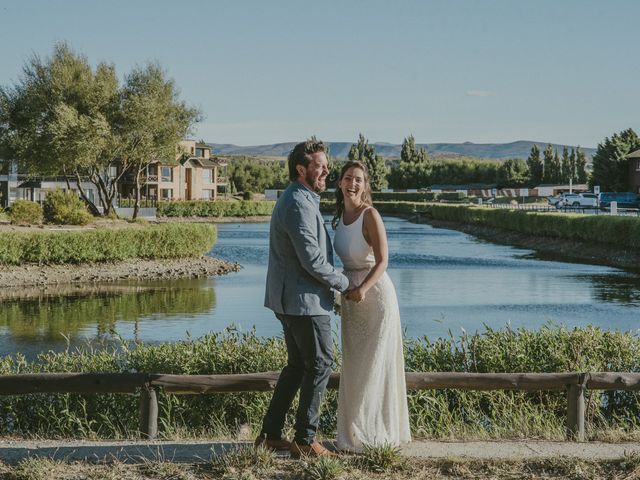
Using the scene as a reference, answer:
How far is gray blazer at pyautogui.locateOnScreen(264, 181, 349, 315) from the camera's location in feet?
20.5

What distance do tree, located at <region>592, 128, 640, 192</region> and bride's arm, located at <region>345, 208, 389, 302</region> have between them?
87.5 meters

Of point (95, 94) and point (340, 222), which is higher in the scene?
point (95, 94)

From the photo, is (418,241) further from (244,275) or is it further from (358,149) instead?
(358,149)

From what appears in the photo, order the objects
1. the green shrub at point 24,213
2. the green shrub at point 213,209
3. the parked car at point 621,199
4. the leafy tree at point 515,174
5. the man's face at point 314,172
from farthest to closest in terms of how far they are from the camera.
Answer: the leafy tree at point 515,174, the green shrub at point 213,209, the parked car at point 621,199, the green shrub at point 24,213, the man's face at point 314,172

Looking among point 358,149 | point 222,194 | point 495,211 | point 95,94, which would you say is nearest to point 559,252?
point 495,211

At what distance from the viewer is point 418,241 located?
198 ft

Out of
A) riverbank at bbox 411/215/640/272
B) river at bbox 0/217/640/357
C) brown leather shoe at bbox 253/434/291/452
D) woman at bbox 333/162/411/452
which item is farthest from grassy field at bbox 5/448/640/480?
riverbank at bbox 411/215/640/272

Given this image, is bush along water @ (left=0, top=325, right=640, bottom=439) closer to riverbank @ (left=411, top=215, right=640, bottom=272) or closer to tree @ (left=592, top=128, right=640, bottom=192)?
riverbank @ (left=411, top=215, right=640, bottom=272)

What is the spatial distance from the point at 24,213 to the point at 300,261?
38157 millimetres

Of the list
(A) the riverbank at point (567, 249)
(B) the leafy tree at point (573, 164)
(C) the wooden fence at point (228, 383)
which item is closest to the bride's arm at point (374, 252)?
(C) the wooden fence at point (228, 383)

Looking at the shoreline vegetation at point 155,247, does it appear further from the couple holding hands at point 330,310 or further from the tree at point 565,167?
the tree at point 565,167

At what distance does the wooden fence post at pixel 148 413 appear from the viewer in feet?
24.7

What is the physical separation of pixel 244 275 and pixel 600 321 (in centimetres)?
1793

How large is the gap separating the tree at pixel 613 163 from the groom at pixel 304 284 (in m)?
87.8
